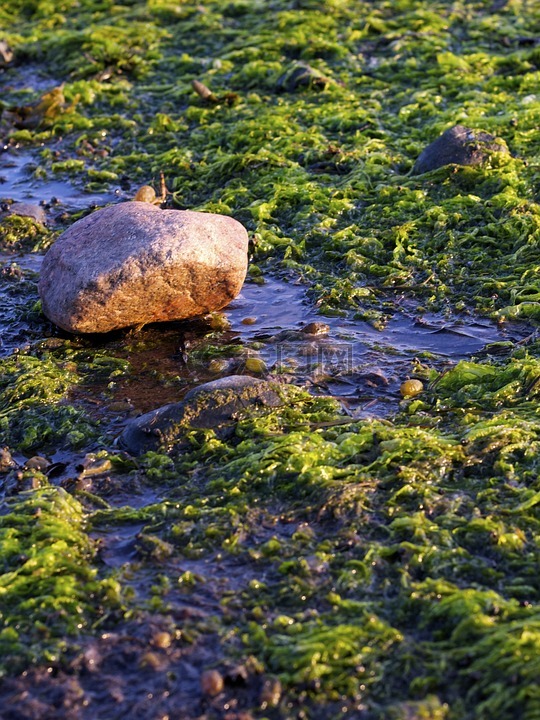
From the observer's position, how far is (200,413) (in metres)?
4.64

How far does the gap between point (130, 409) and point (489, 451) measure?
183 cm

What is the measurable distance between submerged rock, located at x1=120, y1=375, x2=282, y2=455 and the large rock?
859 millimetres

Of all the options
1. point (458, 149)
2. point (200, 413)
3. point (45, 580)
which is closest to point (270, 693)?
point (45, 580)

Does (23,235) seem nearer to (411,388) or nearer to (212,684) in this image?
(411,388)

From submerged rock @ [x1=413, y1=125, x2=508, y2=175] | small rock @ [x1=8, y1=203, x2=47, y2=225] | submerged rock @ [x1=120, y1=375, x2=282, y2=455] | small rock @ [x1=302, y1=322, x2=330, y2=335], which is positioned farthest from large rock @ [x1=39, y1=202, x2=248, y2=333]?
submerged rock @ [x1=413, y1=125, x2=508, y2=175]

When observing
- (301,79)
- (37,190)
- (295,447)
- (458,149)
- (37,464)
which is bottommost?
(37,464)

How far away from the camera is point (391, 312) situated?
586cm

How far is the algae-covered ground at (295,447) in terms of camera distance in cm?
326

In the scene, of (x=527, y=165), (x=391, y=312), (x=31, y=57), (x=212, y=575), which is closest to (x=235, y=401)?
(x=212, y=575)

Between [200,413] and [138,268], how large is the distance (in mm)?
1060

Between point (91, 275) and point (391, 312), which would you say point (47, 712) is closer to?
point (91, 275)

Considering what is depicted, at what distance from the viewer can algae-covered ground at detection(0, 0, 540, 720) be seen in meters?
3.26

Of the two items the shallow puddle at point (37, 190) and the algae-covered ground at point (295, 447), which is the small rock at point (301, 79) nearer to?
the algae-covered ground at point (295, 447)

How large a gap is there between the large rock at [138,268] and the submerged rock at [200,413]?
859mm
